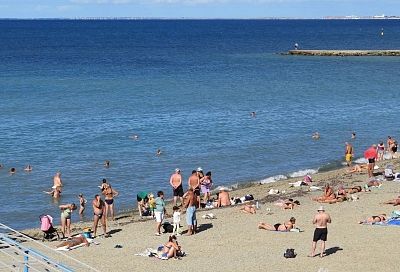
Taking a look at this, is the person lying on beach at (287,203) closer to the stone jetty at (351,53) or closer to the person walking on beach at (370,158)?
the person walking on beach at (370,158)

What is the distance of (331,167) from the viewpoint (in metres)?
31.1

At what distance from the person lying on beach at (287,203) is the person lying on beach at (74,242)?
6.46 meters

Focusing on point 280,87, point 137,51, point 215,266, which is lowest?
point 215,266

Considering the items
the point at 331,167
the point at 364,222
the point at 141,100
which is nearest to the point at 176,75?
the point at 141,100

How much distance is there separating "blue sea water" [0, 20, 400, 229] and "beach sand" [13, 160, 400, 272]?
5.76 metres

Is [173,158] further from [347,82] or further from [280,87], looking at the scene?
[347,82]

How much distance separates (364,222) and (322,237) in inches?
133

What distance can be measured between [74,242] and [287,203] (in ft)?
22.8

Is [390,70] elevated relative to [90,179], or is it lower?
elevated

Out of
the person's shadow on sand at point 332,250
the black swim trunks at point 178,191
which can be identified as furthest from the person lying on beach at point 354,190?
the person's shadow on sand at point 332,250

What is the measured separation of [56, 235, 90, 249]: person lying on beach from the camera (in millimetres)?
17314

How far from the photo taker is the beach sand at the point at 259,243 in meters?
15.8

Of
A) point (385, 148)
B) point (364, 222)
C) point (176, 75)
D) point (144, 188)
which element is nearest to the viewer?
point (364, 222)

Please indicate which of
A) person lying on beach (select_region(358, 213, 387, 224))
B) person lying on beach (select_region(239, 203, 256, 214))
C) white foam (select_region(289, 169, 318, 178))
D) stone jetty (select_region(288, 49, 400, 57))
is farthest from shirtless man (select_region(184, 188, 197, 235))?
stone jetty (select_region(288, 49, 400, 57))
